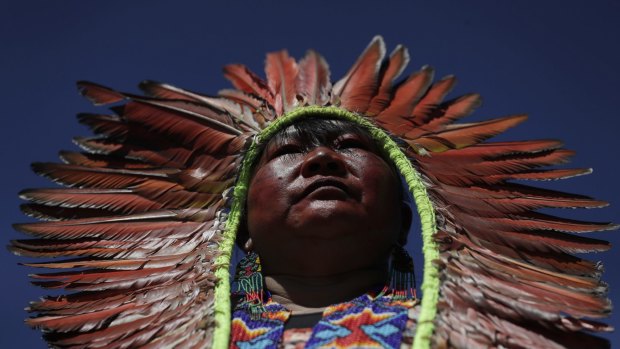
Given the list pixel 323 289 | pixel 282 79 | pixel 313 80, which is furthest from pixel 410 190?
pixel 282 79

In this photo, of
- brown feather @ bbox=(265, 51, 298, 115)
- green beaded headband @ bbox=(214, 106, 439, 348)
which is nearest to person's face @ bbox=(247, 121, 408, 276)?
green beaded headband @ bbox=(214, 106, 439, 348)

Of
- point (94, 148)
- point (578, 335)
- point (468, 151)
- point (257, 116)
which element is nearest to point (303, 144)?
point (257, 116)

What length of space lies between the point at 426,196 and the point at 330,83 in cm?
88

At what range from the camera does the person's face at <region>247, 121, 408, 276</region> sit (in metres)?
2.80

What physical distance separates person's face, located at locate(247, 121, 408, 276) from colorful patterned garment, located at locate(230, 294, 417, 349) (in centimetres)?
21

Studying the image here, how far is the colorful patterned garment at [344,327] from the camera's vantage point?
2500 mm

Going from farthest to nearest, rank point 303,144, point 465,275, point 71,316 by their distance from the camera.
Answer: point 303,144, point 71,316, point 465,275

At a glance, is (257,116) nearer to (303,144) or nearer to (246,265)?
(303,144)

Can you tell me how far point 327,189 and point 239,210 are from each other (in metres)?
0.61

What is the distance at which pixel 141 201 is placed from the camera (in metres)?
3.35

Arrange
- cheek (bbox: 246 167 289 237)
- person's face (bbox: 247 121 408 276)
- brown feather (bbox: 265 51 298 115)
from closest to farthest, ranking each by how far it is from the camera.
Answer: person's face (bbox: 247 121 408 276)
cheek (bbox: 246 167 289 237)
brown feather (bbox: 265 51 298 115)

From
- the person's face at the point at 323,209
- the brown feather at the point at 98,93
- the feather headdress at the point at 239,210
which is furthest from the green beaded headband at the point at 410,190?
the brown feather at the point at 98,93

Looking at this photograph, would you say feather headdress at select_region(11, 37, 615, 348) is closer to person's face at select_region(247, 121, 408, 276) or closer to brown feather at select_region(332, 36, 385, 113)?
brown feather at select_region(332, 36, 385, 113)

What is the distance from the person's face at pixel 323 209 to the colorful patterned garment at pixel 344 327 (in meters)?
0.21
